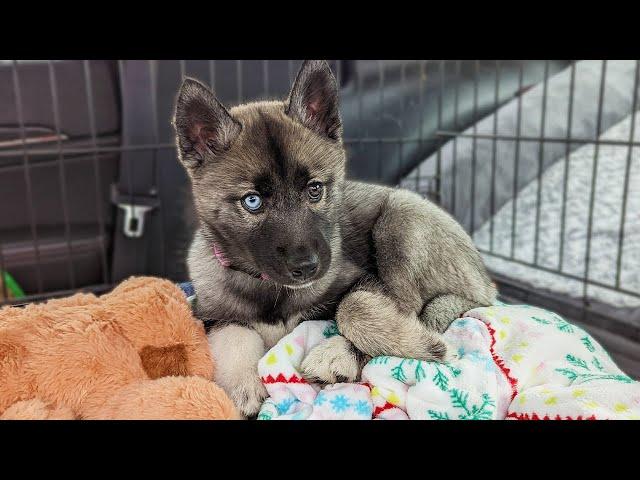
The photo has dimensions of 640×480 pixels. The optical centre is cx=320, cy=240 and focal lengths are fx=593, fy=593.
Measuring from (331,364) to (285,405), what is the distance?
0.17 m

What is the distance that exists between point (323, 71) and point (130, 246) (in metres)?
2.07

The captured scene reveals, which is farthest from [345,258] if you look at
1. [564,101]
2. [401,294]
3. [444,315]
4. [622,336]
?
[564,101]

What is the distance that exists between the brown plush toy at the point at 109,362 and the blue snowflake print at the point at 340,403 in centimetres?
25

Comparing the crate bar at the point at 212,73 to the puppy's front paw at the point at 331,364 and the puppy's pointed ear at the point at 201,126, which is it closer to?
the puppy's pointed ear at the point at 201,126

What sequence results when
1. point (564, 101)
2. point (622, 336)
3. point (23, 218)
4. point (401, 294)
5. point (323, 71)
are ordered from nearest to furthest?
point (323, 71) → point (401, 294) → point (622, 336) → point (23, 218) → point (564, 101)

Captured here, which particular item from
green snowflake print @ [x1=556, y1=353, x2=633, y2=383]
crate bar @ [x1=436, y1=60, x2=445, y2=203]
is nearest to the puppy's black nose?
green snowflake print @ [x1=556, y1=353, x2=633, y2=383]

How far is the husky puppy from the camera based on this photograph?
1.67 m

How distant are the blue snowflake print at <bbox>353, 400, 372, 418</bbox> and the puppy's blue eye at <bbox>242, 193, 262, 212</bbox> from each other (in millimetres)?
607

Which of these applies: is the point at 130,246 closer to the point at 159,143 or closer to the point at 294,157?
the point at 159,143

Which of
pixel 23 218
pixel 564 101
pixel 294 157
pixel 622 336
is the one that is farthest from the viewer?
pixel 564 101

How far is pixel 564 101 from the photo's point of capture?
4.60 m

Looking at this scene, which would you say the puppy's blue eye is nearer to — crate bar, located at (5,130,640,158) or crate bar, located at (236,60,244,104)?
crate bar, located at (5,130,640,158)

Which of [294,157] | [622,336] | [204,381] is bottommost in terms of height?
[622,336]

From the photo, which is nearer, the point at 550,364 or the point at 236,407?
the point at 236,407
